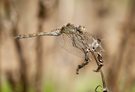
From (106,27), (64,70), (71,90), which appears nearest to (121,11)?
(106,27)

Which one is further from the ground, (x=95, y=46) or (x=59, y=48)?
(x=95, y=46)

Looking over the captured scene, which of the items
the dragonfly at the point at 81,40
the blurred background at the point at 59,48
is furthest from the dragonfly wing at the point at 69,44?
the blurred background at the point at 59,48

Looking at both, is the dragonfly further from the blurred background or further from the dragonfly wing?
the blurred background

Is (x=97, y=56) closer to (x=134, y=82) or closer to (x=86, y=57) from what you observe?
(x=86, y=57)

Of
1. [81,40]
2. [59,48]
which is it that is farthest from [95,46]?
[59,48]

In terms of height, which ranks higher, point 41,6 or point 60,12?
point 41,6

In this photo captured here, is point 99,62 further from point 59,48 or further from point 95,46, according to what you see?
point 59,48

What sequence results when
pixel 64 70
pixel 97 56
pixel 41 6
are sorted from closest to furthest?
pixel 97 56 → pixel 41 6 → pixel 64 70

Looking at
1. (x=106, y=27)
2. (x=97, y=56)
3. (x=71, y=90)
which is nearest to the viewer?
(x=97, y=56)
